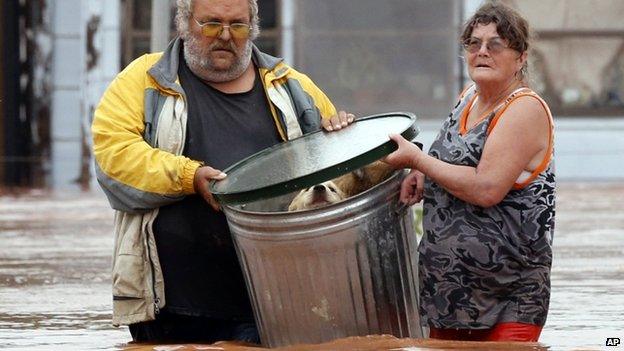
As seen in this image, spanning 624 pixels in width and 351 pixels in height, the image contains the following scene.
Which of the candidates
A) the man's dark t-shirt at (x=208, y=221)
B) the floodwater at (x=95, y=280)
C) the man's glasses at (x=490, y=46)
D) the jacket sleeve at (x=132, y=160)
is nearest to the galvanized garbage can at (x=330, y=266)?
the floodwater at (x=95, y=280)

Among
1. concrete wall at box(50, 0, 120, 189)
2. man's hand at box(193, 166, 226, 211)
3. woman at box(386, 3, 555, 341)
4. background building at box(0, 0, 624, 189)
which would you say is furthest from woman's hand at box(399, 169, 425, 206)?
concrete wall at box(50, 0, 120, 189)

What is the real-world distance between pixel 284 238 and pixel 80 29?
20.3 m

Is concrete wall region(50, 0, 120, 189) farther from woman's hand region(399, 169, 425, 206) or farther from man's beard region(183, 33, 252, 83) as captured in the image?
woman's hand region(399, 169, 425, 206)

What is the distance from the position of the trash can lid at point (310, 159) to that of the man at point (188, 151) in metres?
0.11

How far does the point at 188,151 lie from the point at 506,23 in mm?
1471

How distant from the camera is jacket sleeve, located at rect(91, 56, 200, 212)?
6.83 meters

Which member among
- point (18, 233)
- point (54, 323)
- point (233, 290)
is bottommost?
point (18, 233)

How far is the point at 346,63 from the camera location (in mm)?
25750

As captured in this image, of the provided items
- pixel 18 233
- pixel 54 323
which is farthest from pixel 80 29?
pixel 54 323

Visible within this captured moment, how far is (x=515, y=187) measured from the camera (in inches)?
251

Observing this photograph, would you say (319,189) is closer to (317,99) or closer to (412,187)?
(412,187)

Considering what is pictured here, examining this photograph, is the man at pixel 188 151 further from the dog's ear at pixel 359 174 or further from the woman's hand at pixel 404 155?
the woman's hand at pixel 404 155

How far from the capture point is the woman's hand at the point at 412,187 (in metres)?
6.60

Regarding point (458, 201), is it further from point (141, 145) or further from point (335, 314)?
point (141, 145)
